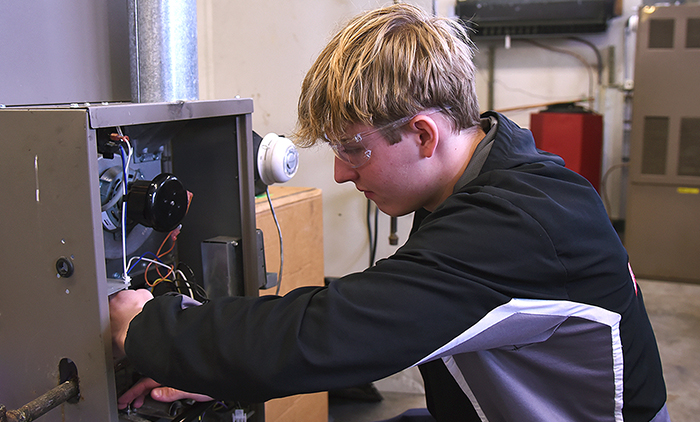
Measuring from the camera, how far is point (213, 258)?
1.15 metres

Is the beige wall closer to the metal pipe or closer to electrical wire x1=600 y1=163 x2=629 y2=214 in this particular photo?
the metal pipe

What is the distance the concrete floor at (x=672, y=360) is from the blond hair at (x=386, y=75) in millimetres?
1647

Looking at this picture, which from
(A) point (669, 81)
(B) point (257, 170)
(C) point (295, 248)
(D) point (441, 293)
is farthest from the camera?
(A) point (669, 81)

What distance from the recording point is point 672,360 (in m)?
2.72

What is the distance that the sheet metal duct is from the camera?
1.03 meters

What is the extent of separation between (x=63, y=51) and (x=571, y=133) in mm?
3283

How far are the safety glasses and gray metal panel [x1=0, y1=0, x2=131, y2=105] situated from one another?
436 millimetres

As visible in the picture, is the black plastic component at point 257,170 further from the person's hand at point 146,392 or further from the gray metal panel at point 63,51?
the person's hand at point 146,392

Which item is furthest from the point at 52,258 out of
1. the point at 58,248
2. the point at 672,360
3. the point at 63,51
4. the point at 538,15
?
the point at 538,15

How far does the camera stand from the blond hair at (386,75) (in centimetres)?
90

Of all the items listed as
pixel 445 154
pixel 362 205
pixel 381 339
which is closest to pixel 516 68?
pixel 362 205

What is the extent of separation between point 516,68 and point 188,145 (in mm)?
3366

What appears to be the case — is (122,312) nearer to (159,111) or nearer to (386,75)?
(159,111)

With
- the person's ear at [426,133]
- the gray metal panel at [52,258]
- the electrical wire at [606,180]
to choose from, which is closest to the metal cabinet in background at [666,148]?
the electrical wire at [606,180]
